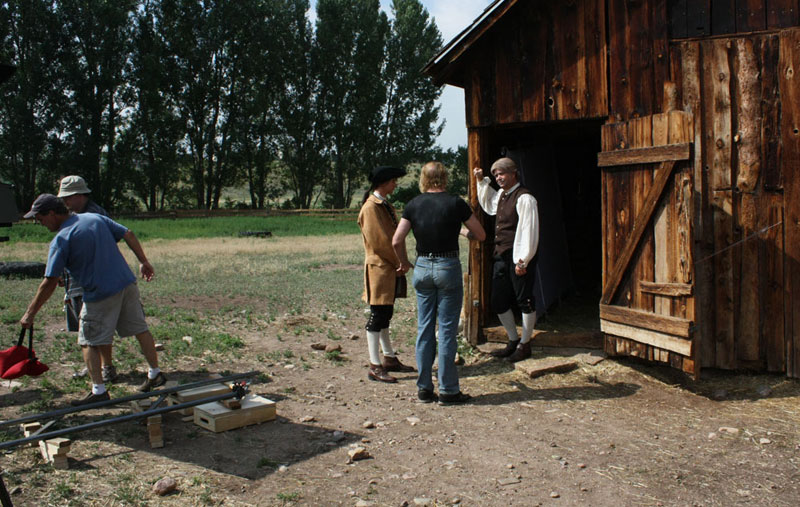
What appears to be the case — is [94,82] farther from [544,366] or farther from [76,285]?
[544,366]

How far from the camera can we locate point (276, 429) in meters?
5.05

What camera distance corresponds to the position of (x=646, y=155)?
5.81 meters

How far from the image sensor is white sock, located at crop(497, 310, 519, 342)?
6734mm

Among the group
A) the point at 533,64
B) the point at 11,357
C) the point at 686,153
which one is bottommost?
the point at 11,357

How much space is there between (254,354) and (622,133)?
4.62 metres

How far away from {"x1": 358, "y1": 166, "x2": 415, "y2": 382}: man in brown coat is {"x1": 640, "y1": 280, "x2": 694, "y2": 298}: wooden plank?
2264 mm

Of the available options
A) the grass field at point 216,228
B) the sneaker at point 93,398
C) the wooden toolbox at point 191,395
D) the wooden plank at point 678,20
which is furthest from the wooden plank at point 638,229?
the grass field at point 216,228

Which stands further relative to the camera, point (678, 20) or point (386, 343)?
point (386, 343)

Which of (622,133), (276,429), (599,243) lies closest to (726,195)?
(622,133)

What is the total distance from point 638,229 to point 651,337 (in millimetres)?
976

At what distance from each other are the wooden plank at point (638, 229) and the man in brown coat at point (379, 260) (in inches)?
78.8

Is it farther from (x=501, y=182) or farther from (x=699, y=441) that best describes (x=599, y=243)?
(x=699, y=441)

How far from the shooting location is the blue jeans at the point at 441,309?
535 centimetres

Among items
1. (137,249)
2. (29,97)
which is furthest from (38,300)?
(29,97)
